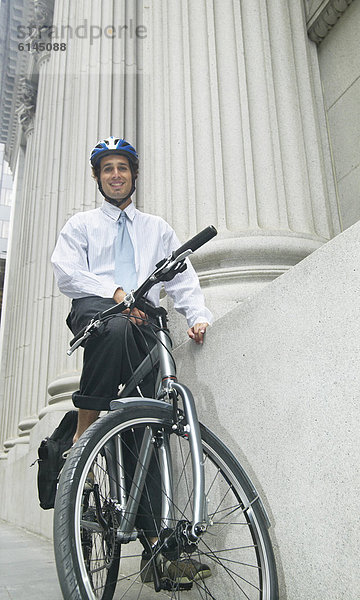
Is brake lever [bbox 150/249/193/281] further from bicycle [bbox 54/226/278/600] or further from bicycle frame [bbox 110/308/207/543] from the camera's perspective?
bicycle frame [bbox 110/308/207/543]

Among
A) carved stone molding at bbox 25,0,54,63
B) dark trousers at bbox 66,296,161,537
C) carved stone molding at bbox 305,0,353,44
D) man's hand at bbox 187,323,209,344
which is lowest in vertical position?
dark trousers at bbox 66,296,161,537

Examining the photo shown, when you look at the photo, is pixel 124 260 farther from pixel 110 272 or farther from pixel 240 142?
pixel 240 142

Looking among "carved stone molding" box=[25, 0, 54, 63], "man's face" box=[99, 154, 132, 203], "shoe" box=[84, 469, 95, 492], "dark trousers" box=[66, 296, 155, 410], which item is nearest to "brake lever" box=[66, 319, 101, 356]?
"dark trousers" box=[66, 296, 155, 410]

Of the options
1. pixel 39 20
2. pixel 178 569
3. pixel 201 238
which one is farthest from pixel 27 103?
pixel 178 569

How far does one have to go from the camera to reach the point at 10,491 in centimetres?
961

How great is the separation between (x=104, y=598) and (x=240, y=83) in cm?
366

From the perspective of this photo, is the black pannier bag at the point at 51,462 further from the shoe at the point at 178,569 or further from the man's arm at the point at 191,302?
the man's arm at the point at 191,302

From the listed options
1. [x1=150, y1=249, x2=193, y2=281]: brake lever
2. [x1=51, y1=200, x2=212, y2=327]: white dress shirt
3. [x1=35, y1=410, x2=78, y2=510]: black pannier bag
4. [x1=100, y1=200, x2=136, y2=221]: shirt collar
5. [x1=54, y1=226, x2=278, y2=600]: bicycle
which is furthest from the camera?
[x1=100, y1=200, x2=136, y2=221]: shirt collar

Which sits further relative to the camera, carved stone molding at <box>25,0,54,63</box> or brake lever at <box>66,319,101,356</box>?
carved stone molding at <box>25,0,54,63</box>

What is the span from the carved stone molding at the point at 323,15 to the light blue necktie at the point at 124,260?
3.04 metres

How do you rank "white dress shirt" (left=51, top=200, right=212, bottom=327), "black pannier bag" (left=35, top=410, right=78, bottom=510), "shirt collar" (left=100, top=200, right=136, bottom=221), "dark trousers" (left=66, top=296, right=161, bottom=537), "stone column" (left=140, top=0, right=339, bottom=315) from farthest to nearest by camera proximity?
"stone column" (left=140, top=0, right=339, bottom=315) < "shirt collar" (left=100, top=200, right=136, bottom=221) < "white dress shirt" (left=51, top=200, right=212, bottom=327) < "black pannier bag" (left=35, top=410, right=78, bottom=510) < "dark trousers" (left=66, top=296, right=161, bottom=537)

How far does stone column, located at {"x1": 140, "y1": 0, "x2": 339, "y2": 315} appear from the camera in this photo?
3717mm

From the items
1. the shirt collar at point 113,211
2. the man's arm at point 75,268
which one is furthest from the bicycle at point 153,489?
the shirt collar at point 113,211

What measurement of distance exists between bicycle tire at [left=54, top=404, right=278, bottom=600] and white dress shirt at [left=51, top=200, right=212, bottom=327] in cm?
81
